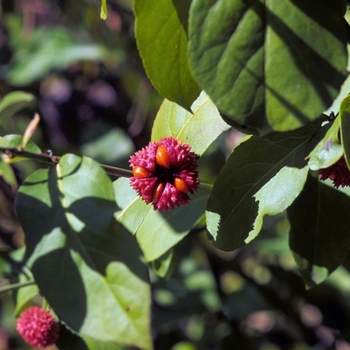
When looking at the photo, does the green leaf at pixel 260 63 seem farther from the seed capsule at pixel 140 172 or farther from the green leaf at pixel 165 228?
the green leaf at pixel 165 228

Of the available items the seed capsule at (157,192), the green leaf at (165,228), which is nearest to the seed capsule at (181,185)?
the seed capsule at (157,192)

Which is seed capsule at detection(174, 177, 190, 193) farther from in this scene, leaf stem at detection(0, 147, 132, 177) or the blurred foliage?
the blurred foliage

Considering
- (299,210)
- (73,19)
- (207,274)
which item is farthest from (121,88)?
(299,210)

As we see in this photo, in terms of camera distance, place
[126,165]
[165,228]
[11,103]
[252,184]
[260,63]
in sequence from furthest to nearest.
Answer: [126,165] → [11,103] → [165,228] → [252,184] → [260,63]

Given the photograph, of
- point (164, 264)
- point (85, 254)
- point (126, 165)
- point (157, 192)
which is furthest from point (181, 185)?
point (126, 165)

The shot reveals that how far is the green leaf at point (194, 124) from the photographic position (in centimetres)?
72

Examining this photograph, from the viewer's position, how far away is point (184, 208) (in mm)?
1006

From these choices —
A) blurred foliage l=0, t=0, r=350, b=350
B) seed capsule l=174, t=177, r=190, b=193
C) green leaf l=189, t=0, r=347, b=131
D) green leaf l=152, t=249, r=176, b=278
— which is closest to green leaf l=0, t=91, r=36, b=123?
blurred foliage l=0, t=0, r=350, b=350

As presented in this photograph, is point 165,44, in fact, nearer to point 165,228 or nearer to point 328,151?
point 328,151

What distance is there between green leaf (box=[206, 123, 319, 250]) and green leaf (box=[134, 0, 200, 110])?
0.30 feet

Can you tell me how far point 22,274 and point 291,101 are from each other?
71 cm

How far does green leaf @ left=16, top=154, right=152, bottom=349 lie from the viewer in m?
0.65

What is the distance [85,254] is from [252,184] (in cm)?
21

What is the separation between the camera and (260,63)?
20.2 inches
